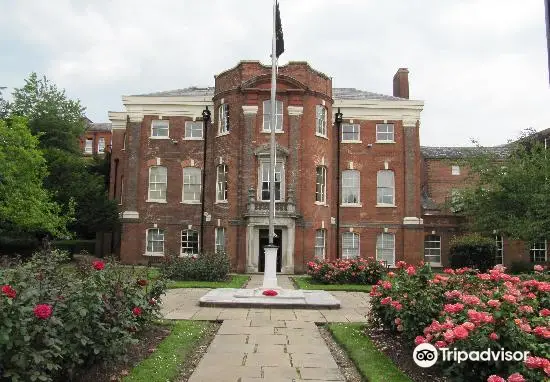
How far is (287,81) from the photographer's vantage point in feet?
92.7

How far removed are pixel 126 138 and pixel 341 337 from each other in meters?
26.3

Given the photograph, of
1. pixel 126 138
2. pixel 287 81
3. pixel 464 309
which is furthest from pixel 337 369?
pixel 126 138

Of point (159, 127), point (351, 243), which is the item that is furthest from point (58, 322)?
point (159, 127)

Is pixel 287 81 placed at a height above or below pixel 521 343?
above

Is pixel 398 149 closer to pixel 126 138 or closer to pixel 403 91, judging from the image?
pixel 403 91

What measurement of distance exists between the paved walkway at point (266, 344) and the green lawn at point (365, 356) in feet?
1.17

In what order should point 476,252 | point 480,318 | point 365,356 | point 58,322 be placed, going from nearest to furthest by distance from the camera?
point 58,322
point 480,318
point 365,356
point 476,252

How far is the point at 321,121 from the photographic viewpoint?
29562 mm

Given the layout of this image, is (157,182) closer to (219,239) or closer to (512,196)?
(219,239)

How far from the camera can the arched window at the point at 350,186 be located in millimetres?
31438

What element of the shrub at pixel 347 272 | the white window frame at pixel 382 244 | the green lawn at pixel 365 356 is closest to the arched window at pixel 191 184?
the white window frame at pixel 382 244

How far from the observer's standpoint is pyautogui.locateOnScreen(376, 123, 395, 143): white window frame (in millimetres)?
31938

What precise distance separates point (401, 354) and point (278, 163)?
20.5 m

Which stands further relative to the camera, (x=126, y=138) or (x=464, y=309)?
(x=126, y=138)
